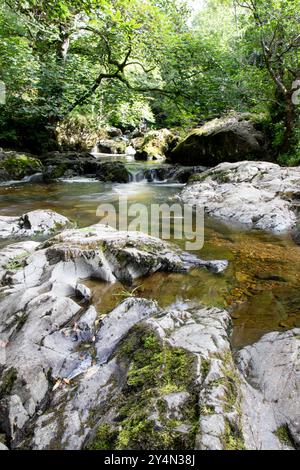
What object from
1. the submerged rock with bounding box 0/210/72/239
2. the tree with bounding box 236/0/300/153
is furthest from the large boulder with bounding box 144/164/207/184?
the submerged rock with bounding box 0/210/72/239

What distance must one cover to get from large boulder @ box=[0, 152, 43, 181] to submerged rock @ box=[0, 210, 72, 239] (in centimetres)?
669

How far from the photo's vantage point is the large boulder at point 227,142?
43.4 ft

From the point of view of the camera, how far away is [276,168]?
32.0 ft

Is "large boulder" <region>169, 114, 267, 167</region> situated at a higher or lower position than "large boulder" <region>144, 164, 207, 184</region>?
higher

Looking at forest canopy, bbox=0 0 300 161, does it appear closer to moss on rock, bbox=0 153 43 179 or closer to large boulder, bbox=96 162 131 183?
moss on rock, bbox=0 153 43 179

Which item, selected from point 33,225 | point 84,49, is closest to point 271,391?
point 33,225

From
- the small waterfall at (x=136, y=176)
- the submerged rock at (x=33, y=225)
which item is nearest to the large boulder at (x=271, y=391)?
the submerged rock at (x=33, y=225)

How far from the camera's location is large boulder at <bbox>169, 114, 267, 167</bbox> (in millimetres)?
13219

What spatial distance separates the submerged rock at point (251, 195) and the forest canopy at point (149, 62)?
11.1 ft

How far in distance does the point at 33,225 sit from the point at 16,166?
777cm

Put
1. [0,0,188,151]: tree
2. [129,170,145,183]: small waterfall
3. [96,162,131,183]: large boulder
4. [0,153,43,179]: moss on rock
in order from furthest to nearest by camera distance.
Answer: [129,170,145,183]: small waterfall < [96,162,131,183]: large boulder < [0,153,43,179]: moss on rock < [0,0,188,151]: tree

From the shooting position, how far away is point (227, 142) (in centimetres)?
1341

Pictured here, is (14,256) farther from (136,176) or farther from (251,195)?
(136,176)

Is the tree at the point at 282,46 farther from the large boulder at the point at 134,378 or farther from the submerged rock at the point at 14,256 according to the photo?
the large boulder at the point at 134,378
